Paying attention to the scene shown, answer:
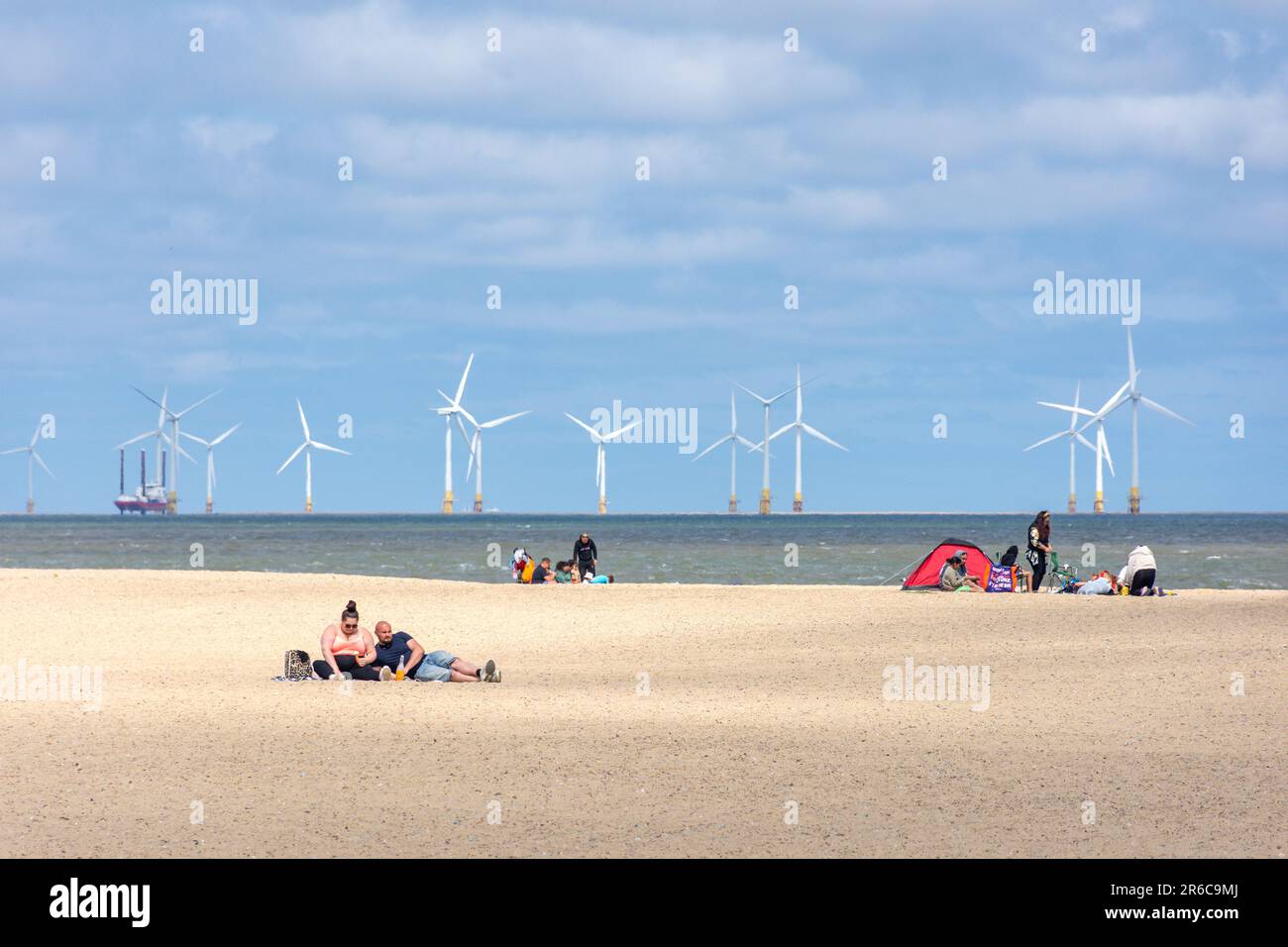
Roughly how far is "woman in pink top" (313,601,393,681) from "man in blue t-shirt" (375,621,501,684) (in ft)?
0.55

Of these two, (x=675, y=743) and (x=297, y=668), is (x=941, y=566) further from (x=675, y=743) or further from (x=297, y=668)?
(x=675, y=743)

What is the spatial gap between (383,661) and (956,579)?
16574mm

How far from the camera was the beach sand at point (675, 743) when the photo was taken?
11.0 m

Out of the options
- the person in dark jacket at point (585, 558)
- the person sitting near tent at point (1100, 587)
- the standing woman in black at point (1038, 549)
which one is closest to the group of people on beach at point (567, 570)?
the person in dark jacket at point (585, 558)

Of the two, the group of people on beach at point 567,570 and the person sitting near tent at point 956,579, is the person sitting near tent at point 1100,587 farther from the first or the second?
the group of people on beach at point 567,570

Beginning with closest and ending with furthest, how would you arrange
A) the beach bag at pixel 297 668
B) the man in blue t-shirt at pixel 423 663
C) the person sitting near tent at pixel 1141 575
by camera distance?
the man in blue t-shirt at pixel 423 663
the beach bag at pixel 297 668
the person sitting near tent at pixel 1141 575

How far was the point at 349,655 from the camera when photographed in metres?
20.9

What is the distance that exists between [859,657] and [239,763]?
12.0 metres

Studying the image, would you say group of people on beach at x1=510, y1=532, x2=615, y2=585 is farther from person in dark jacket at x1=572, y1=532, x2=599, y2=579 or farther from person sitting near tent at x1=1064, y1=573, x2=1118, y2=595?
person sitting near tent at x1=1064, y1=573, x2=1118, y2=595

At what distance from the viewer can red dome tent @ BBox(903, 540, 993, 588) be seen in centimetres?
3553

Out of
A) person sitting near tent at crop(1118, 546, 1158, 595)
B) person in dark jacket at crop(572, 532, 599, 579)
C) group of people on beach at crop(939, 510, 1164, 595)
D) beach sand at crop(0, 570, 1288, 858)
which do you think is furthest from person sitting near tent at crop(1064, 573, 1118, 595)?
person in dark jacket at crop(572, 532, 599, 579)

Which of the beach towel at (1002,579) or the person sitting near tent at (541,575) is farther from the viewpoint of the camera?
the person sitting near tent at (541,575)

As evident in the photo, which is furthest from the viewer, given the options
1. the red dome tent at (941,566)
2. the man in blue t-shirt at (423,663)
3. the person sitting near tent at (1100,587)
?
the red dome tent at (941,566)

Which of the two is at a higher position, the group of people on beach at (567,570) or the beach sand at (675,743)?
the group of people on beach at (567,570)
